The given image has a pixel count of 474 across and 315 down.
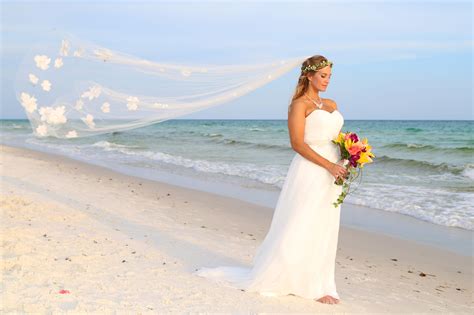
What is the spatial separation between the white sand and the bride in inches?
7.5

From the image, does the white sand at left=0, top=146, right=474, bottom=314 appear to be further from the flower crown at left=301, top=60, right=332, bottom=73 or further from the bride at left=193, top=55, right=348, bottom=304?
the flower crown at left=301, top=60, right=332, bottom=73

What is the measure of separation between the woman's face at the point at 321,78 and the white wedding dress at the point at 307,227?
0.23 metres

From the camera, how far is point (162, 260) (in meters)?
6.18

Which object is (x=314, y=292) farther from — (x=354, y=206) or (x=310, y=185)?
(x=354, y=206)

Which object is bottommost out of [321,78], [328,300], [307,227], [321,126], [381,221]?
[381,221]

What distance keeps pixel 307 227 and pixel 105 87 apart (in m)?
3.18

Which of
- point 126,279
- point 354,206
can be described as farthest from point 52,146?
point 126,279

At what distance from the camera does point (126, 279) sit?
5.27 metres

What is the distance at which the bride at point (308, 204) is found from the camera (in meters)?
4.89

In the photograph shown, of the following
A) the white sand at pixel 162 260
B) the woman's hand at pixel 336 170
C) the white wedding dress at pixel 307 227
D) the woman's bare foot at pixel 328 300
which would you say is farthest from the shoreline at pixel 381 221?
the woman's hand at pixel 336 170

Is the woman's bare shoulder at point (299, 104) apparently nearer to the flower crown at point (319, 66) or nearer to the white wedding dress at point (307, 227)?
the white wedding dress at point (307, 227)

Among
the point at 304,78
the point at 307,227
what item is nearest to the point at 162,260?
the point at 307,227

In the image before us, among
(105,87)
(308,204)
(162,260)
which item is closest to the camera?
(308,204)

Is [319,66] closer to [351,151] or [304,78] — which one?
[304,78]
